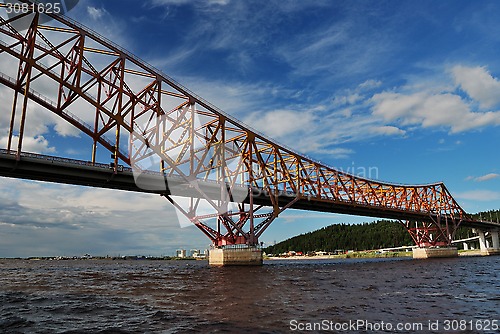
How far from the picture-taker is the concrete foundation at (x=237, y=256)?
205 feet

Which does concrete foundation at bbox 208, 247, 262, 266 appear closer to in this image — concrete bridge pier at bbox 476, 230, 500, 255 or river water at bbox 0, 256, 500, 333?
river water at bbox 0, 256, 500, 333

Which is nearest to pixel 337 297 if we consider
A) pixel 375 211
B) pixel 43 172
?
pixel 43 172

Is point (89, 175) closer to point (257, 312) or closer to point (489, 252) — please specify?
point (257, 312)

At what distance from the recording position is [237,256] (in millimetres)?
62781

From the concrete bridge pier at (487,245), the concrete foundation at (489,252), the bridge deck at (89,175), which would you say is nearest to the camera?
the bridge deck at (89,175)

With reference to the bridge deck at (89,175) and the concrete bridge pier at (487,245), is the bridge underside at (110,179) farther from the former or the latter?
the concrete bridge pier at (487,245)

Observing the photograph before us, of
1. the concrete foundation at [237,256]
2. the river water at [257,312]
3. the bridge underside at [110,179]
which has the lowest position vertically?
the river water at [257,312]

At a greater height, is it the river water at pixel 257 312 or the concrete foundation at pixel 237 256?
the concrete foundation at pixel 237 256

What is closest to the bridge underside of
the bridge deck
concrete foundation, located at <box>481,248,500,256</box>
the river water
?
the bridge deck

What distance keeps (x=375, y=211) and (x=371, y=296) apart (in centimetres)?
7905

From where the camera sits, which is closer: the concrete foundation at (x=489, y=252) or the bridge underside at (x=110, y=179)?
the bridge underside at (x=110, y=179)

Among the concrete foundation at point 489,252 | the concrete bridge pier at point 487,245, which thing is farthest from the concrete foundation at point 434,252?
the concrete bridge pier at point 487,245

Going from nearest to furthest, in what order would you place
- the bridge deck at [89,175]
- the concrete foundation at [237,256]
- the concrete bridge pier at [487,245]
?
the bridge deck at [89,175], the concrete foundation at [237,256], the concrete bridge pier at [487,245]

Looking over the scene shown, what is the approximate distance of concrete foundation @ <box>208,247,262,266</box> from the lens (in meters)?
62.6
